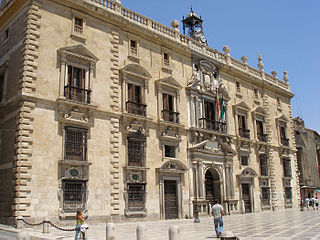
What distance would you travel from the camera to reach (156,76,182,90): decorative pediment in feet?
72.2

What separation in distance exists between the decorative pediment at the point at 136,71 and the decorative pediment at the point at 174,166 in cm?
527

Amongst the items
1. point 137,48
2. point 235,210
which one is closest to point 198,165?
point 235,210

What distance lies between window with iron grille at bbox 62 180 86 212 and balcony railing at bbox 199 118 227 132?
33.5 ft

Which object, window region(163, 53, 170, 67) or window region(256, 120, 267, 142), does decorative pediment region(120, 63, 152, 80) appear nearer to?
window region(163, 53, 170, 67)

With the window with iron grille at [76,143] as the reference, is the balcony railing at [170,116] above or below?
above

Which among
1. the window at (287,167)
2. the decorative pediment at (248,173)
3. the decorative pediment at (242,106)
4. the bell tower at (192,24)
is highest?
the bell tower at (192,24)

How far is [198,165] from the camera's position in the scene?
2305 cm

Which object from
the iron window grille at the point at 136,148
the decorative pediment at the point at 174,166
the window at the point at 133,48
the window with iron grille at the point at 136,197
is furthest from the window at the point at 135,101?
the window with iron grille at the point at 136,197

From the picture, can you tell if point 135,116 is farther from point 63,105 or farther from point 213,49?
point 213,49

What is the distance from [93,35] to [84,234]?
11.8m

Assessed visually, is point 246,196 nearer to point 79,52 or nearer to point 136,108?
point 136,108

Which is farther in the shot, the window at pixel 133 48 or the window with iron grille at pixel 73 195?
the window at pixel 133 48

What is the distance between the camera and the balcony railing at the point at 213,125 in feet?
79.4

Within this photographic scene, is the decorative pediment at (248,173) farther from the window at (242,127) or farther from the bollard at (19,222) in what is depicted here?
the bollard at (19,222)
